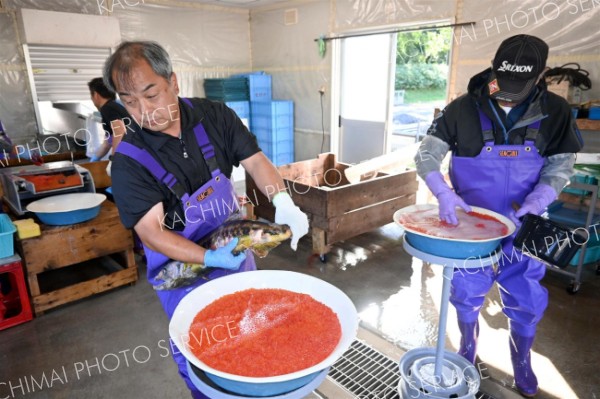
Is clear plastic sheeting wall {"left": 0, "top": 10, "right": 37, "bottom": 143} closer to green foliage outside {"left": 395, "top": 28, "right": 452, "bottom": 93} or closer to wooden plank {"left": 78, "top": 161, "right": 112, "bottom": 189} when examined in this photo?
wooden plank {"left": 78, "top": 161, "right": 112, "bottom": 189}

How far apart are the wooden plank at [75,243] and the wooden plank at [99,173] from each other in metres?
0.48

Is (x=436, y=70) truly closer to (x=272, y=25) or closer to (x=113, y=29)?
(x=272, y=25)

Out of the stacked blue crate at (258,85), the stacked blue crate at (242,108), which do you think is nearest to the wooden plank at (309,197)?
the stacked blue crate at (242,108)

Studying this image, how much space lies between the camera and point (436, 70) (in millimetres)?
10961

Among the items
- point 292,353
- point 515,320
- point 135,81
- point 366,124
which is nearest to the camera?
point 292,353

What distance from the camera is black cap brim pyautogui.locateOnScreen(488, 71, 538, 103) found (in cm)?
161

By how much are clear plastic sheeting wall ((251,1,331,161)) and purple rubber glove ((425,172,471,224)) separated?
13.5 feet

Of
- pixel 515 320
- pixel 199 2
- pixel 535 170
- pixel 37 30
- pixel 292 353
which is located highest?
pixel 199 2

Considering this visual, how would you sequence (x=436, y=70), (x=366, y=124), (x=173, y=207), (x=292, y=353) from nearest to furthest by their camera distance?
(x=292, y=353)
(x=173, y=207)
(x=366, y=124)
(x=436, y=70)

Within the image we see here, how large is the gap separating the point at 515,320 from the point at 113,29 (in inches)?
199

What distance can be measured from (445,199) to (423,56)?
18.7 ft

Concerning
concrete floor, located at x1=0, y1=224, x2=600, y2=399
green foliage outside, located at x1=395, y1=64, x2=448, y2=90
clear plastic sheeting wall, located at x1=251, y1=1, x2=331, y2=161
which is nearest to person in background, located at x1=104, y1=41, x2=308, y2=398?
concrete floor, located at x1=0, y1=224, x2=600, y2=399

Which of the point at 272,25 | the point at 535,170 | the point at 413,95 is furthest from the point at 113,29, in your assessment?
the point at 413,95

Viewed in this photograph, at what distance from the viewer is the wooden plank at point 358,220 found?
3.40 m
